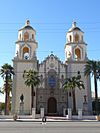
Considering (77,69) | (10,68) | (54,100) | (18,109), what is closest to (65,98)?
(54,100)

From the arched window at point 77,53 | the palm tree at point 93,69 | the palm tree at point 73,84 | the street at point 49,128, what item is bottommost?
the street at point 49,128

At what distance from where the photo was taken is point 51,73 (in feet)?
176

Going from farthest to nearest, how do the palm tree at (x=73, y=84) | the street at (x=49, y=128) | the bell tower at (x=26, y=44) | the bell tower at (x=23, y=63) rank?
1. the bell tower at (x=26, y=44)
2. the bell tower at (x=23, y=63)
3. the palm tree at (x=73, y=84)
4. the street at (x=49, y=128)

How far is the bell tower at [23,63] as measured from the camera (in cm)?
4957

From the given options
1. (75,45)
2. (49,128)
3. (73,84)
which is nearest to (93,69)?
(73,84)

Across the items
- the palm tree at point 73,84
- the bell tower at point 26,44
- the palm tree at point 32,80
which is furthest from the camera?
the bell tower at point 26,44

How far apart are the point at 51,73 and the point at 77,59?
283 inches

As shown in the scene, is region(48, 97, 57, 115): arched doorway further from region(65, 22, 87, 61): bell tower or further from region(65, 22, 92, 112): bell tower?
region(65, 22, 87, 61): bell tower

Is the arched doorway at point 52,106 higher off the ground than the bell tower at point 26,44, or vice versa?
the bell tower at point 26,44

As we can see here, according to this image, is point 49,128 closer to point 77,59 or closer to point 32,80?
point 32,80

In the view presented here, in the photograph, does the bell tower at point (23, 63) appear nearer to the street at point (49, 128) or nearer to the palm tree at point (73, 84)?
the palm tree at point (73, 84)

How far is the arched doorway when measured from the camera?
51.0m

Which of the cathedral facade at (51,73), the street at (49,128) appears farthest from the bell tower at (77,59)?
the street at (49,128)

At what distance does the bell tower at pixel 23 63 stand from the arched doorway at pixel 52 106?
4.86m
